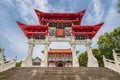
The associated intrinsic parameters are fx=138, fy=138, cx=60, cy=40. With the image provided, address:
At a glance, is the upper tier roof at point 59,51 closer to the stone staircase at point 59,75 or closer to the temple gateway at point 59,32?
the temple gateway at point 59,32

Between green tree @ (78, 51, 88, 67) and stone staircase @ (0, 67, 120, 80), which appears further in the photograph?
green tree @ (78, 51, 88, 67)

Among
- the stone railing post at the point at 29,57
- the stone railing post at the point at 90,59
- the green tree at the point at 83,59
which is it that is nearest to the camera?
the stone railing post at the point at 90,59

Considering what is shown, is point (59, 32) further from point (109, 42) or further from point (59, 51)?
point (59, 51)

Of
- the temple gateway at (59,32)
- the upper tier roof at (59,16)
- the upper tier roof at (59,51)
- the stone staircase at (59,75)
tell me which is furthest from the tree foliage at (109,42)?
the stone staircase at (59,75)

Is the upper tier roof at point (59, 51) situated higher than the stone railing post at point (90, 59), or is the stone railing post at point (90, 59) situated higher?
the upper tier roof at point (59, 51)

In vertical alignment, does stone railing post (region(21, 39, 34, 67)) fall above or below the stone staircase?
above

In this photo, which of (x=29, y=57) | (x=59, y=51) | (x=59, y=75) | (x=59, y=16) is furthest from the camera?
(x=59, y=51)

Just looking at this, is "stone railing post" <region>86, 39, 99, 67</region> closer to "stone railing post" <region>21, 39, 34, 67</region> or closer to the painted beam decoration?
the painted beam decoration

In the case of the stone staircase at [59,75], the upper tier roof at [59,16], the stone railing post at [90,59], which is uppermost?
the upper tier roof at [59,16]

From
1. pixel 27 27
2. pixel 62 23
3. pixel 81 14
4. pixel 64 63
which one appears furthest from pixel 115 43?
pixel 27 27

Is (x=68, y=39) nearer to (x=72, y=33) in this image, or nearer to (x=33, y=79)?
(x=72, y=33)

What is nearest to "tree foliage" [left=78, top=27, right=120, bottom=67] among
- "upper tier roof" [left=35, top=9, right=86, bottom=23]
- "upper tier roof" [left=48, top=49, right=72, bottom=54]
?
"upper tier roof" [left=35, top=9, right=86, bottom=23]


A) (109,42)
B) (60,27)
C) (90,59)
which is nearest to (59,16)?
(60,27)

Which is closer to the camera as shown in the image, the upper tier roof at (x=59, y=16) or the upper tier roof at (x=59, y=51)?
the upper tier roof at (x=59, y=16)
